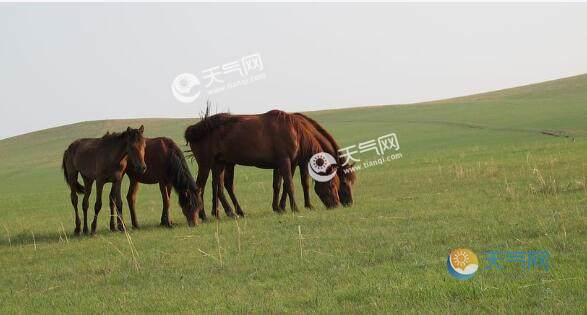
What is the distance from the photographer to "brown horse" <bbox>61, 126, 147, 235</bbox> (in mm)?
12133

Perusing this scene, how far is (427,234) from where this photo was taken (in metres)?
9.02

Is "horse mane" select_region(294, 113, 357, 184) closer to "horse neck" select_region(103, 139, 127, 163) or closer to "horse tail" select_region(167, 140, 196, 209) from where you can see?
"horse tail" select_region(167, 140, 196, 209)

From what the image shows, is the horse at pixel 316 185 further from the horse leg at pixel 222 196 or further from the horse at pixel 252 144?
the horse at pixel 252 144

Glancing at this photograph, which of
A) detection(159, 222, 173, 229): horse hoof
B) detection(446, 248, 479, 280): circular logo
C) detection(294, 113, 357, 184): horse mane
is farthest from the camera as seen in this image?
detection(294, 113, 357, 184): horse mane

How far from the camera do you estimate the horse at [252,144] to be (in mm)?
14227

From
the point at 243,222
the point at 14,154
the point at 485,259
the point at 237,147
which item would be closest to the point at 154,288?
the point at 485,259

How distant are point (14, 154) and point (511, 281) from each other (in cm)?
6400

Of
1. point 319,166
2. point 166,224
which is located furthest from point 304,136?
point 166,224

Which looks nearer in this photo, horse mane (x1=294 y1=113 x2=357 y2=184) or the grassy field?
the grassy field

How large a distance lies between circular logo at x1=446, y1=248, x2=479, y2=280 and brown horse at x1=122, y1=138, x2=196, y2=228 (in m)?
6.80

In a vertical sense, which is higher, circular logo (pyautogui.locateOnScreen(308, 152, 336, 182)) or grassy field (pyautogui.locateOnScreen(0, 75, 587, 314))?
circular logo (pyautogui.locateOnScreen(308, 152, 336, 182))

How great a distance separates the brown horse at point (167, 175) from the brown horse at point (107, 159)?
1.77 ft

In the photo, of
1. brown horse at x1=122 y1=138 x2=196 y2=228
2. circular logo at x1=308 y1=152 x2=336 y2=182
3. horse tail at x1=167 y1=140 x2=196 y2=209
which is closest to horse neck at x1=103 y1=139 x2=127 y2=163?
brown horse at x1=122 y1=138 x2=196 y2=228

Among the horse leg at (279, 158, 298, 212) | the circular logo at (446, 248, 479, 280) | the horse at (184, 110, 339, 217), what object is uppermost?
the horse at (184, 110, 339, 217)
